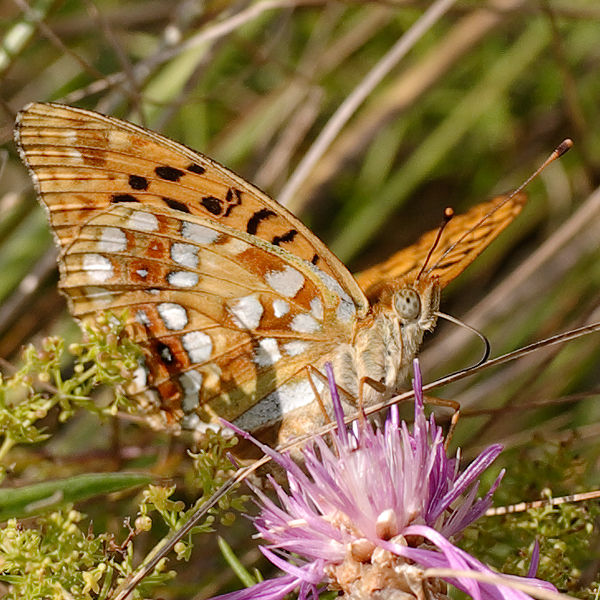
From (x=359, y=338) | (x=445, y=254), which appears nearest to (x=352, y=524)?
(x=359, y=338)

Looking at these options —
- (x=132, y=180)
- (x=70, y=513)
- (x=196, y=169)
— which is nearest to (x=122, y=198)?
(x=132, y=180)

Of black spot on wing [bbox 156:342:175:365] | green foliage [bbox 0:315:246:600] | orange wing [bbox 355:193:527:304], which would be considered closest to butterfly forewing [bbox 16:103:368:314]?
orange wing [bbox 355:193:527:304]

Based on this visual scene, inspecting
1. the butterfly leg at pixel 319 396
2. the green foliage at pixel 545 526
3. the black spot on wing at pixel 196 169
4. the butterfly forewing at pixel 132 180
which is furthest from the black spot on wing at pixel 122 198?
the green foliage at pixel 545 526

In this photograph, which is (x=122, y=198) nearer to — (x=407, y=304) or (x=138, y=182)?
(x=138, y=182)

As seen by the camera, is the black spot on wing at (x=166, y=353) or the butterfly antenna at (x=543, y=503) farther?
the black spot on wing at (x=166, y=353)

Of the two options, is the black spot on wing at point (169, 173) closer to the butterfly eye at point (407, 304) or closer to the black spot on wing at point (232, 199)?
the black spot on wing at point (232, 199)

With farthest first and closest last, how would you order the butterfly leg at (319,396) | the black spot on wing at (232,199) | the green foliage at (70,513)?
the black spot on wing at (232,199), the butterfly leg at (319,396), the green foliage at (70,513)

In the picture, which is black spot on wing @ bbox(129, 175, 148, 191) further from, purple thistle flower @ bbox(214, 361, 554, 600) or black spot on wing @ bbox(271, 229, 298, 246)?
purple thistle flower @ bbox(214, 361, 554, 600)
